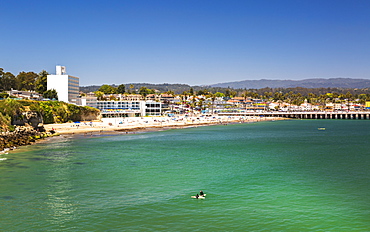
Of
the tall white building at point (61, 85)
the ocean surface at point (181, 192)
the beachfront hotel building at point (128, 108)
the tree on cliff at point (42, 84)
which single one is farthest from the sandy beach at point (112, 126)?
the ocean surface at point (181, 192)

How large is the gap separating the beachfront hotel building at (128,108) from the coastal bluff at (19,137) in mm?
67355

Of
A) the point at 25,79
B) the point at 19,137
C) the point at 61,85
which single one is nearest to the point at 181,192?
the point at 19,137

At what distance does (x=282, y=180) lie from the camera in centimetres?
3064

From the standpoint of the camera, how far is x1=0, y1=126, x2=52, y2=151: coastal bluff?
163 feet

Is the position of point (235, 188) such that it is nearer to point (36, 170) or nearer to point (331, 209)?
point (331, 209)

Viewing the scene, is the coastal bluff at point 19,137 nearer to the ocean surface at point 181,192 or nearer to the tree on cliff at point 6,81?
the ocean surface at point 181,192

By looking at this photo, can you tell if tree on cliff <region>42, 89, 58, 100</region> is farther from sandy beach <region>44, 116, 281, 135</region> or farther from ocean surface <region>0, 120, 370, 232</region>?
ocean surface <region>0, 120, 370, 232</region>

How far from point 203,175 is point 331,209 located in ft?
41.5


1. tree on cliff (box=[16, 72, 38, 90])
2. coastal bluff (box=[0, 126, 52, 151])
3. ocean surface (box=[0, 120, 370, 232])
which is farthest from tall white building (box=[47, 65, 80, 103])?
ocean surface (box=[0, 120, 370, 232])

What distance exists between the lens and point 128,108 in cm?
13900

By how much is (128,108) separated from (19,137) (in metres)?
84.5

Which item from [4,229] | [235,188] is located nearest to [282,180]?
[235,188]

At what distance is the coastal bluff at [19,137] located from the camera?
49.7 m

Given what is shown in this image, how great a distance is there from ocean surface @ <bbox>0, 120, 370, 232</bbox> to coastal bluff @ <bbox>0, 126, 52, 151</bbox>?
5477mm
